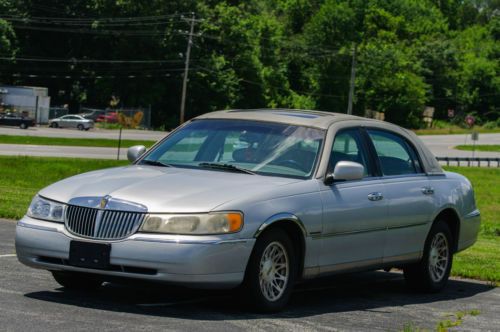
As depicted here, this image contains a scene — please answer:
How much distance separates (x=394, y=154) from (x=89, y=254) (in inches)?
144

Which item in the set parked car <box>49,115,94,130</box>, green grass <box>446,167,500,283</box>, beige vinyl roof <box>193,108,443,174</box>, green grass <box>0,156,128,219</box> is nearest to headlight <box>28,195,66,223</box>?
beige vinyl roof <box>193,108,443,174</box>

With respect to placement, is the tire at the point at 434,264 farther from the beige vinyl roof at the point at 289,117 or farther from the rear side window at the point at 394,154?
the beige vinyl roof at the point at 289,117

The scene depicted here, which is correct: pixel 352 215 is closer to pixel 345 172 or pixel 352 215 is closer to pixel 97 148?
pixel 345 172

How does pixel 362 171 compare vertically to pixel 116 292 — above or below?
above

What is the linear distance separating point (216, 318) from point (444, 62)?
12301 cm

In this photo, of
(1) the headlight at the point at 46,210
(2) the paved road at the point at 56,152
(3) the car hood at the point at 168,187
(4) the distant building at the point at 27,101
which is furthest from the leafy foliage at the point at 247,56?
(1) the headlight at the point at 46,210

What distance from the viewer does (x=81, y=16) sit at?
305 ft

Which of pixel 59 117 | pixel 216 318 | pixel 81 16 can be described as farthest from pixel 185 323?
pixel 81 16

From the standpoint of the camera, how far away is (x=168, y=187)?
827 centimetres

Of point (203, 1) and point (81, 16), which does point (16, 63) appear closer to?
point (81, 16)

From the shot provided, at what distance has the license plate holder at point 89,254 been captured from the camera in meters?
7.95

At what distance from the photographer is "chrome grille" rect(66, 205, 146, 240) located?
7934mm

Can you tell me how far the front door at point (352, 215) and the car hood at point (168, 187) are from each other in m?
0.50

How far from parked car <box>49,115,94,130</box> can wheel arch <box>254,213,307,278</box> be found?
72.0 meters
